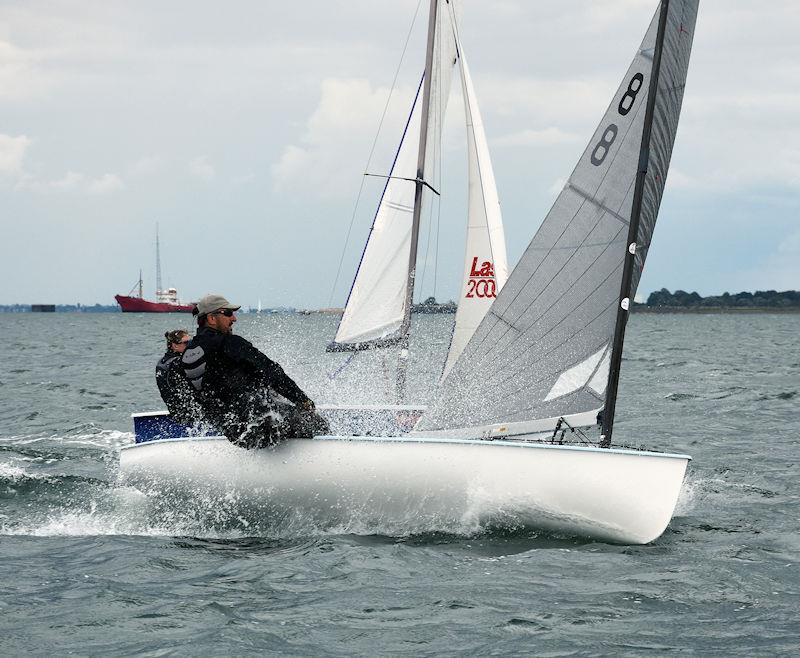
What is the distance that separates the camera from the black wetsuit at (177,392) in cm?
721

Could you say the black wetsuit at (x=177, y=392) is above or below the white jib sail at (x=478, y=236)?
below

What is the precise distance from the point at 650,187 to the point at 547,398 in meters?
1.76

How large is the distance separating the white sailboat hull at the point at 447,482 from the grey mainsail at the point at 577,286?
0.94 meters

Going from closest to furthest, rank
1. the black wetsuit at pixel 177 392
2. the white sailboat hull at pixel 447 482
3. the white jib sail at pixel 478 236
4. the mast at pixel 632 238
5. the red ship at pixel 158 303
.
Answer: the white sailboat hull at pixel 447 482 < the mast at pixel 632 238 < the black wetsuit at pixel 177 392 < the white jib sail at pixel 478 236 < the red ship at pixel 158 303

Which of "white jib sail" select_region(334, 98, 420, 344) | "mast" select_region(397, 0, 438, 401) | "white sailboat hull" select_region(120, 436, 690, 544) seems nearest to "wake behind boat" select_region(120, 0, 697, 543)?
"white sailboat hull" select_region(120, 436, 690, 544)

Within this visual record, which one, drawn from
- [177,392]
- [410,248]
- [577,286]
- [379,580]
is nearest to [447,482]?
[379,580]

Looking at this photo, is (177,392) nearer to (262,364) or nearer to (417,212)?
(262,364)

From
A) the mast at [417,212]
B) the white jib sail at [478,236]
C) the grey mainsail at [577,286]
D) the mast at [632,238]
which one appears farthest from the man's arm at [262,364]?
the white jib sail at [478,236]

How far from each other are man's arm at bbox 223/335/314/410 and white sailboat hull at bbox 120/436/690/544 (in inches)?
16.0

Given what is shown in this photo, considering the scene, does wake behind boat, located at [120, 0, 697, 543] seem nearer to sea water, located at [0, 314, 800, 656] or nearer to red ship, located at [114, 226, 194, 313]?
sea water, located at [0, 314, 800, 656]

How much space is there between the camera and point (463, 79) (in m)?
11.4

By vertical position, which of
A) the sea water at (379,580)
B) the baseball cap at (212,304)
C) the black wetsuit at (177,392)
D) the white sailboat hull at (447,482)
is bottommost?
the sea water at (379,580)

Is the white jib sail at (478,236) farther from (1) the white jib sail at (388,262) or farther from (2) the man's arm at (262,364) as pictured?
(2) the man's arm at (262,364)

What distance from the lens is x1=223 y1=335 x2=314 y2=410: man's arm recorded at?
684 cm
